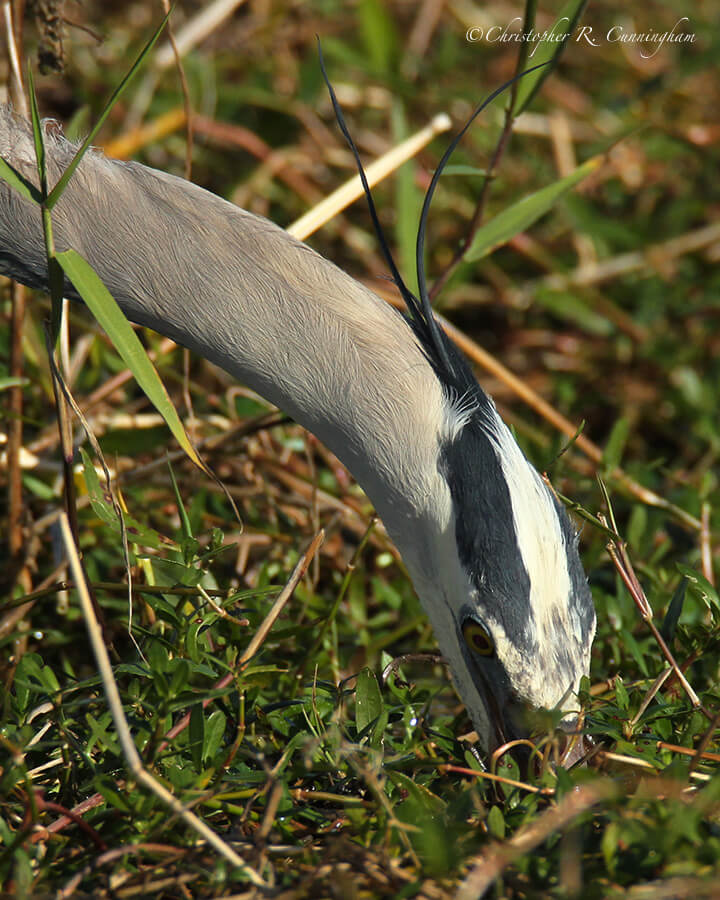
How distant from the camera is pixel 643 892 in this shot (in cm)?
103

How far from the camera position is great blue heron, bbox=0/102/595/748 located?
1.31 metres

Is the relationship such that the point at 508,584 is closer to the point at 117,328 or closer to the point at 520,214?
the point at 117,328

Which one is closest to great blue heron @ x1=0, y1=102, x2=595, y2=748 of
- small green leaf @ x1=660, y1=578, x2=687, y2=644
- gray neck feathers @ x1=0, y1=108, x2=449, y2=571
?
gray neck feathers @ x1=0, y1=108, x2=449, y2=571

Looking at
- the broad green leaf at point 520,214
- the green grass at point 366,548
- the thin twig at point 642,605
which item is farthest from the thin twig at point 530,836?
the broad green leaf at point 520,214

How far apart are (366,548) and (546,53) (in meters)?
1.00

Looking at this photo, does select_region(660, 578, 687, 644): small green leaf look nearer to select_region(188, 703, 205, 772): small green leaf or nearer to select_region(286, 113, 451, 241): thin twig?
select_region(188, 703, 205, 772): small green leaf

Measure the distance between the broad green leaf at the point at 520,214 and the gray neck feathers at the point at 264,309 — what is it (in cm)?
54

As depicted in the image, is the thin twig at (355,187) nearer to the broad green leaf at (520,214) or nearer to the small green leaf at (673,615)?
the broad green leaf at (520,214)

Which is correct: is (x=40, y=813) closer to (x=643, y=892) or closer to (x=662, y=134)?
(x=643, y=892)

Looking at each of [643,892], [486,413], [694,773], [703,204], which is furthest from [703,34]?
[643,892]

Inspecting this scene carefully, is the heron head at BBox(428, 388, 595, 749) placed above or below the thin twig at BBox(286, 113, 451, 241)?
below

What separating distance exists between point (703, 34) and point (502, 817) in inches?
127

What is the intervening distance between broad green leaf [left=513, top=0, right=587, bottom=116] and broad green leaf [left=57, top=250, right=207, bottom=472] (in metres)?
0.84

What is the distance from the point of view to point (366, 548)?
2.08 m
